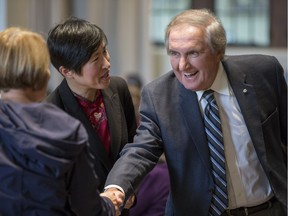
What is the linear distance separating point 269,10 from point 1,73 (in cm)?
523

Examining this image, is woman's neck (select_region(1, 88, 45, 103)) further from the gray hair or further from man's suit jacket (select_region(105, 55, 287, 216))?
the gray hair

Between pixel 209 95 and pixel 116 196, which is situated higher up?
pixel 209 95

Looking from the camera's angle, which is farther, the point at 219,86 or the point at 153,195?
the point at 153,195

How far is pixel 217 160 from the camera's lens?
2.04 m

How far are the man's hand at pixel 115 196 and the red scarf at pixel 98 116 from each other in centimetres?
28

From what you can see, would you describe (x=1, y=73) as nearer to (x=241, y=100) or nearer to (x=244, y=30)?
(x=241, y=100)

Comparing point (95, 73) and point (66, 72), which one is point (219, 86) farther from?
point (66, 72)

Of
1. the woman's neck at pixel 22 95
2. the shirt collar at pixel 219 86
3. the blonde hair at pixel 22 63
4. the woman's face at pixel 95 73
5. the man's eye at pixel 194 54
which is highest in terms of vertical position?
the blonde hair at pixel 22 63

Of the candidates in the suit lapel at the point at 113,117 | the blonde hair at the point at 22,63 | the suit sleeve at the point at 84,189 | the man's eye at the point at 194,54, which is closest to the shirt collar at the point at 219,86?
the man's eye at the point at 194,54

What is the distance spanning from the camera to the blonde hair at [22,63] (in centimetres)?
144

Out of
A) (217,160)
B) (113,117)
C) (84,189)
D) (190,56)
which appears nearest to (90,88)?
(113,117)

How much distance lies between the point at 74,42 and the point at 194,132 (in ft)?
1.73

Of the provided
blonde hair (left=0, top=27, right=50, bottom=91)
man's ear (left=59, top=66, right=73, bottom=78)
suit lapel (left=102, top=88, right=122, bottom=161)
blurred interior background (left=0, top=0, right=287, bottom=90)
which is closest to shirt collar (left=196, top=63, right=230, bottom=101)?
suit lapel (left=102, top=88, right=122, bottom=161)

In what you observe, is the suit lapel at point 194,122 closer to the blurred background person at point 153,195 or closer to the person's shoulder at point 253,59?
the person's shoulder at point 253,59
